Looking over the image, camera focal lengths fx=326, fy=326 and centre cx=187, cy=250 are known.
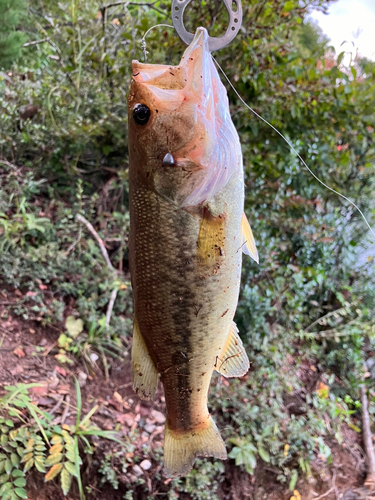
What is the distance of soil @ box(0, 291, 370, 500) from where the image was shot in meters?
1.80

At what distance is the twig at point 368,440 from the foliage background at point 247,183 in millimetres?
86

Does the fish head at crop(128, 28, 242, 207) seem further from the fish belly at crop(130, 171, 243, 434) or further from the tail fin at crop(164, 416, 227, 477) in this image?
the tail fin at crop(164, 416, 227, 477)

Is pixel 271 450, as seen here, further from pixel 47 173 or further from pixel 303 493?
pixel 47 173

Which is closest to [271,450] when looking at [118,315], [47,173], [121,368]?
[121,368]

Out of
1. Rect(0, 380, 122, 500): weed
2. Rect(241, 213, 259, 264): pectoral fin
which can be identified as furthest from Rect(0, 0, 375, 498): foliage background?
Rect(241, 213, 259, 264): pectoral fin

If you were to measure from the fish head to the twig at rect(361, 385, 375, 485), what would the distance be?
2.93 m

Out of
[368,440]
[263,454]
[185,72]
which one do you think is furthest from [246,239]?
[368,440]

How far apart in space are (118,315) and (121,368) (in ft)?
1.30

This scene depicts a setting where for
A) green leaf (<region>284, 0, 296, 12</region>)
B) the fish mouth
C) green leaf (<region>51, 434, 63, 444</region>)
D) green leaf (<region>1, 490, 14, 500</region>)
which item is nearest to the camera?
the fish mouth

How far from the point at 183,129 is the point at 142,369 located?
659 mm

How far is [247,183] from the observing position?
7.71 feet

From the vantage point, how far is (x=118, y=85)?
240 cm

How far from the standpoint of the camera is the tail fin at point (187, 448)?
1020 mm

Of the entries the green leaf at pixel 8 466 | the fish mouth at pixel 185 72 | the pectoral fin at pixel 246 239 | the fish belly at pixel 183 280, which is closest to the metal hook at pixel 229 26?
the fish mouth at pixel 185 72
